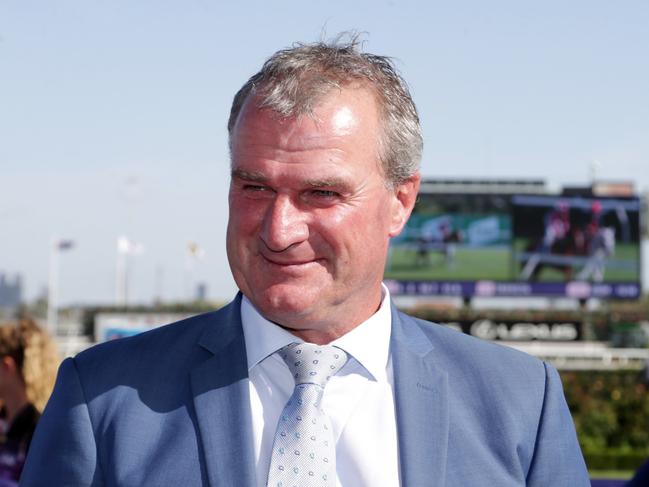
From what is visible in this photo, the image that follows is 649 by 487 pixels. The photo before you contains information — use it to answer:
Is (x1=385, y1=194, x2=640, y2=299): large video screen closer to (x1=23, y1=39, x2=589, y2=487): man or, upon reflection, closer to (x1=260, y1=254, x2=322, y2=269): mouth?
(x1=23, y1=39, x2=589, y2=487): man

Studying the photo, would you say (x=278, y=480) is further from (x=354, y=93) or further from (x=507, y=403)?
(x=354, y=93)

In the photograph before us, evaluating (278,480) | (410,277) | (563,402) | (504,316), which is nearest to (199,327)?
(278,480)

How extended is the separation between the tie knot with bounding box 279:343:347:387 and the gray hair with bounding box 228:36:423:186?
1.37 feet

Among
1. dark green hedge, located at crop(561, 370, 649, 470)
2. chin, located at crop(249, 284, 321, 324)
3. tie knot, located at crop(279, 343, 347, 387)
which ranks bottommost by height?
dark green hedge, located at crop(561, 370, 649, 470)

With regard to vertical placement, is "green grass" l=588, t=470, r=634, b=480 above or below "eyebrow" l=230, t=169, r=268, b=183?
below

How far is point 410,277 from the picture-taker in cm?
3841

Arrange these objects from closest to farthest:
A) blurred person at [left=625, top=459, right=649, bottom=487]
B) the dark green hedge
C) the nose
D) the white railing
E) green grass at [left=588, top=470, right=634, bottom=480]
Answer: blurred person at [left=625, top=459, right=649, bottom=487] < the nose < green grass at [left=588, top=470, right=634, bottom=480] < the dark green hedge < the white railing

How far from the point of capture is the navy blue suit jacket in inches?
91.7

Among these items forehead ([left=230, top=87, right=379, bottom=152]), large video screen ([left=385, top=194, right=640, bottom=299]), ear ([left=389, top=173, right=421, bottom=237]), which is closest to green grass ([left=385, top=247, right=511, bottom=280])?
large video screen ([left=385, top=194, right=640, bottom=299])

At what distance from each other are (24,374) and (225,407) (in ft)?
14.1

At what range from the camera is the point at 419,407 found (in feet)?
8.13

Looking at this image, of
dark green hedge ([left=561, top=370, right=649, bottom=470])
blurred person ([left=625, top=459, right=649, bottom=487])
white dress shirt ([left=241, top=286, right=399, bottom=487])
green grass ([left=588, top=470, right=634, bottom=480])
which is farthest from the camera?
dark green hedge ([left=561, top=370, right=649, bottom=470])

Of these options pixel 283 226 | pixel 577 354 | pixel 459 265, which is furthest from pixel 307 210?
pixel 577 354

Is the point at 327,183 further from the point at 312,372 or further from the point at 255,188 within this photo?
the point at 312,372
